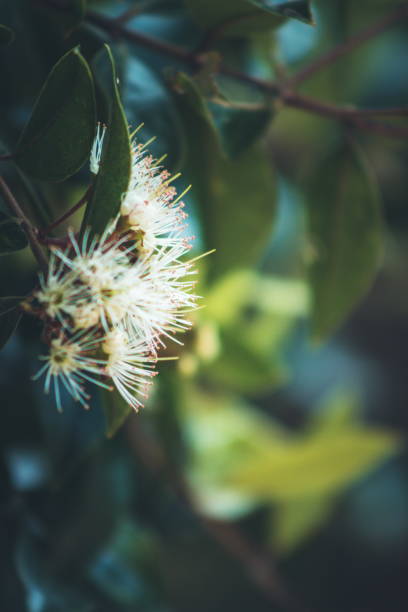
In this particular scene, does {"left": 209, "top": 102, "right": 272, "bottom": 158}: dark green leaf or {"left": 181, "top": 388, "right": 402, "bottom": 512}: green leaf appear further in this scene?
{"left": 181, "top": 388, "right": 402, "bottom": 512}: green leaf

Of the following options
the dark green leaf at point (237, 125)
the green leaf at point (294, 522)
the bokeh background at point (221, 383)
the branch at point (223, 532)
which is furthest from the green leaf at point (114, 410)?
the green leaf at point (294, 522)

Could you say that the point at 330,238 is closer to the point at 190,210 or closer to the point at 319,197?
the point at 319,197

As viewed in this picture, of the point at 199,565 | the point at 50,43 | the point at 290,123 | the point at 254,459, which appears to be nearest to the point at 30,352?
the point at 50,43

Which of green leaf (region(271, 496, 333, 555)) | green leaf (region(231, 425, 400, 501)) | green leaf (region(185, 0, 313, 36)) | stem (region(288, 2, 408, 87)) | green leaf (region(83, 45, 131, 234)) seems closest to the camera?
green leaf (region(83, 45, 131, 234))

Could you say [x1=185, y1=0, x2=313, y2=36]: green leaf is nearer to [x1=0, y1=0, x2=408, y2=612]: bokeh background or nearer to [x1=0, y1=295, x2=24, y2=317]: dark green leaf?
[x1=0, y1=0, x2=408, y2=612]: bokeh background

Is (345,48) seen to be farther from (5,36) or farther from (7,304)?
(7,304)

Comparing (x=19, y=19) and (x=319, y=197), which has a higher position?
(x=319, y=197)

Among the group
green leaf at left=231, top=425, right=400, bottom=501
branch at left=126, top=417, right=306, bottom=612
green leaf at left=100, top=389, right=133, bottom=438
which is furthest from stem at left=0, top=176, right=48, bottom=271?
green leaf at left=231, top=425, right=400, bottom=501
